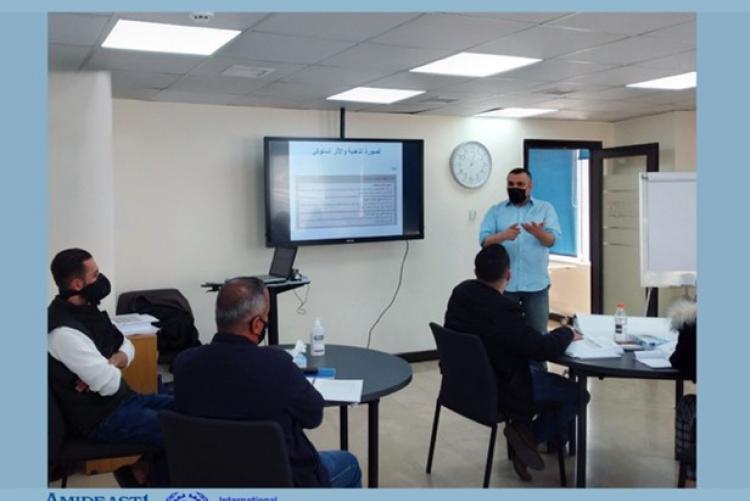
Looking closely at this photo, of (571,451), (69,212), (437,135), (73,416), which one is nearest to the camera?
(73,416)

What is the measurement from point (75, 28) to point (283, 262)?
236 cm

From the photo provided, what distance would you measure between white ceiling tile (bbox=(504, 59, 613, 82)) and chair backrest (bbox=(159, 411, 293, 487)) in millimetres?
3008

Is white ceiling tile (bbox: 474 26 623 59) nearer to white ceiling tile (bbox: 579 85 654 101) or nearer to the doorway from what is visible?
white ceiling tile (bbox: 579 85 654 101)

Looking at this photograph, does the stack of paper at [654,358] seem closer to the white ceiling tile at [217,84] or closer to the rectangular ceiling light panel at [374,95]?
the rectangular ceiling light panel at [374,95]

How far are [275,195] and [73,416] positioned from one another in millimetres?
3061

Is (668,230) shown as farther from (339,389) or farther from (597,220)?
(597,220)

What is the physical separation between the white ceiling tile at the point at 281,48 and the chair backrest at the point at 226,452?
2111mm

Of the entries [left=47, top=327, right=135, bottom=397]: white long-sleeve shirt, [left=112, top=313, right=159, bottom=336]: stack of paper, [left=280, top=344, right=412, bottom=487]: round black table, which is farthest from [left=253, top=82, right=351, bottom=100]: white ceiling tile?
[left=47, top=327, right=135, bottom=397]: white long-sleeve shirt

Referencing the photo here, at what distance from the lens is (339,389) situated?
2598mm

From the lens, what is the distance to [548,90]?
16.9 feet

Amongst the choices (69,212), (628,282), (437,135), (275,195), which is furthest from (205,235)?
(628,282)

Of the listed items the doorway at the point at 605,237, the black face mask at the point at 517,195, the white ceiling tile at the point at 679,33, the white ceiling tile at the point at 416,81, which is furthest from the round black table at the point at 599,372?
the doorway at the point at 605,237

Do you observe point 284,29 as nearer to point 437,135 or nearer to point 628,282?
point 437,135

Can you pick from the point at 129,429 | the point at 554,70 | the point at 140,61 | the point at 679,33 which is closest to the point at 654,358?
the point at 679,33
